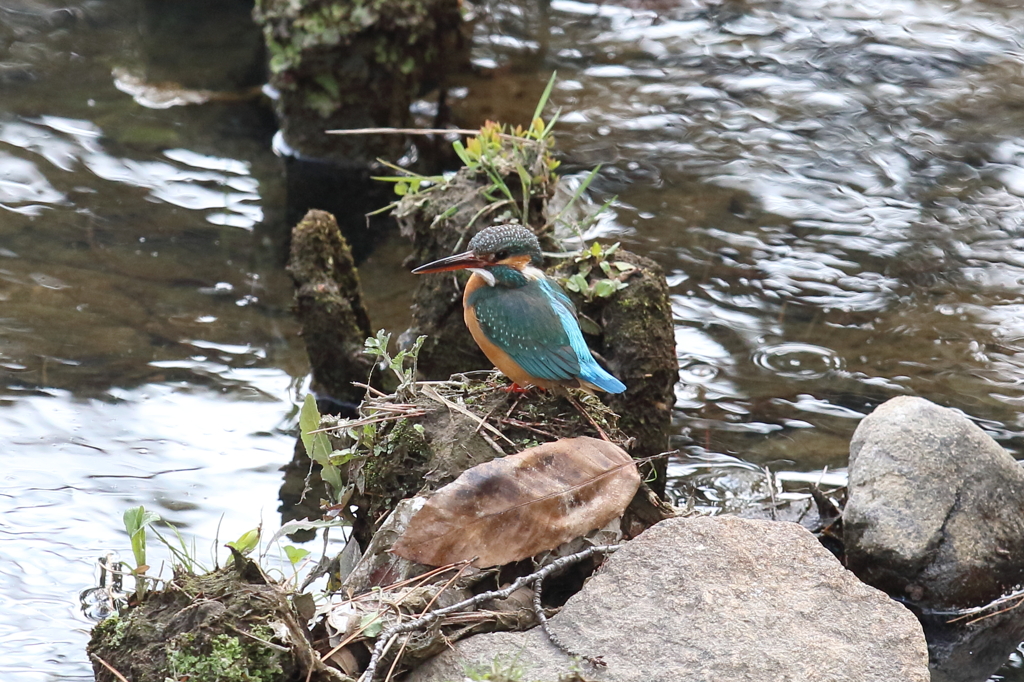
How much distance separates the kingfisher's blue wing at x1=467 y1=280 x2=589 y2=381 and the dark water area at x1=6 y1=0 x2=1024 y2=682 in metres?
1.52

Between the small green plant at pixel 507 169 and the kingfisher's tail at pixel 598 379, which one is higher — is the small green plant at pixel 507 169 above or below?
above

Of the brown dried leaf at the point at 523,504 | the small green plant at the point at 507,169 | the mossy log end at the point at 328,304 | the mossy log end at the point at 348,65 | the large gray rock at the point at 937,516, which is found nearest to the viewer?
the brown dried leaf at the point at 523,504

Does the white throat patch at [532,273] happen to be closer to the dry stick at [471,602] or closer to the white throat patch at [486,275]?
the white throat patch at [486,275]

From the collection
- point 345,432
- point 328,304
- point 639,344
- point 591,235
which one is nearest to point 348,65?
point 591,235

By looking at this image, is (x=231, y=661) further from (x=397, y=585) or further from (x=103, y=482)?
(x=103, y=482)

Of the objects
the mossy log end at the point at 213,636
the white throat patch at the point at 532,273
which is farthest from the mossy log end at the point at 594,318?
the mossy log end at the point at 213,636

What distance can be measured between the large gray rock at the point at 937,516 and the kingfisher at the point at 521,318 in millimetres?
1255

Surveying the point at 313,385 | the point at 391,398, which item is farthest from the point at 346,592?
the point at 313,385

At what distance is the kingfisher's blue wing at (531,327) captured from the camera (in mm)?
3293

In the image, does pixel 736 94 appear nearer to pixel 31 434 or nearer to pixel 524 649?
pixel 31 434

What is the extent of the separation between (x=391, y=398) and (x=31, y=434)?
2207 mm

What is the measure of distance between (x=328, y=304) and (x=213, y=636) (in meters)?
2.42

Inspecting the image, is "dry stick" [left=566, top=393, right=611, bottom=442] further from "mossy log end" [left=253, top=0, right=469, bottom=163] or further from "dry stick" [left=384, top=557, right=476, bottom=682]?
"mossy log end" [left=253, top=0, right=469, bottom=163]

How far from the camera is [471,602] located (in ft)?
9.22
